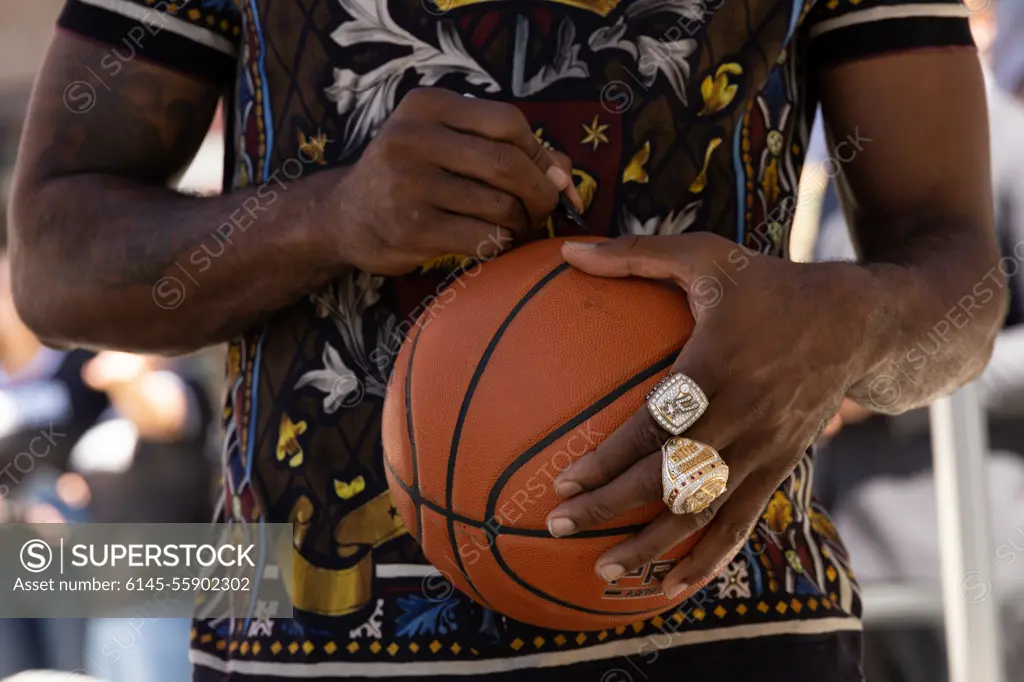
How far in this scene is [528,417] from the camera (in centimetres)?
127

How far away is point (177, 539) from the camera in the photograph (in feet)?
6.00

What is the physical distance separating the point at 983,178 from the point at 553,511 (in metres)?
0.97

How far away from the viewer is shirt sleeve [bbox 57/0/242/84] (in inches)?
66.9

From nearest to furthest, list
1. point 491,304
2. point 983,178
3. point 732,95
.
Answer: point 491,304
point 732,95
point 983,178

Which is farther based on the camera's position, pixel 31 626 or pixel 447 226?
pixel 31 626

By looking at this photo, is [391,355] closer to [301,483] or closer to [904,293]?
[301,483]

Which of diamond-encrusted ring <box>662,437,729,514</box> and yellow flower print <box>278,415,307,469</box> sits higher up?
yellow flower print <box>278,415,307,469</box>

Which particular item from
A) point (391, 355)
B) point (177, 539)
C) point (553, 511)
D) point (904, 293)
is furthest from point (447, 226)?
point (177, 539)

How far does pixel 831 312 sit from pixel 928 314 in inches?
11.2

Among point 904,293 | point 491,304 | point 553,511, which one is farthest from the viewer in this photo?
point 904,293

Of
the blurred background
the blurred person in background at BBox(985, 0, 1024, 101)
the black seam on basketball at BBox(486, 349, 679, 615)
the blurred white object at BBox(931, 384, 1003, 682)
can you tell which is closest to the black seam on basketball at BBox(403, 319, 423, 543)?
the black seam on basketball at BBox(486, 349, 679, 615)

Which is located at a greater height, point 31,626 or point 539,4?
point 539,4

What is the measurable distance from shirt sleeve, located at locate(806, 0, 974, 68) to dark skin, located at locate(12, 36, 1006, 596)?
0.07 ft

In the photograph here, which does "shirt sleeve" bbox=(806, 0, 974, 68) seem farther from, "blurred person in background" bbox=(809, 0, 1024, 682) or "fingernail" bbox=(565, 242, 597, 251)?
"blurred person in background" bbox=(809, 0, 1024, 682)
